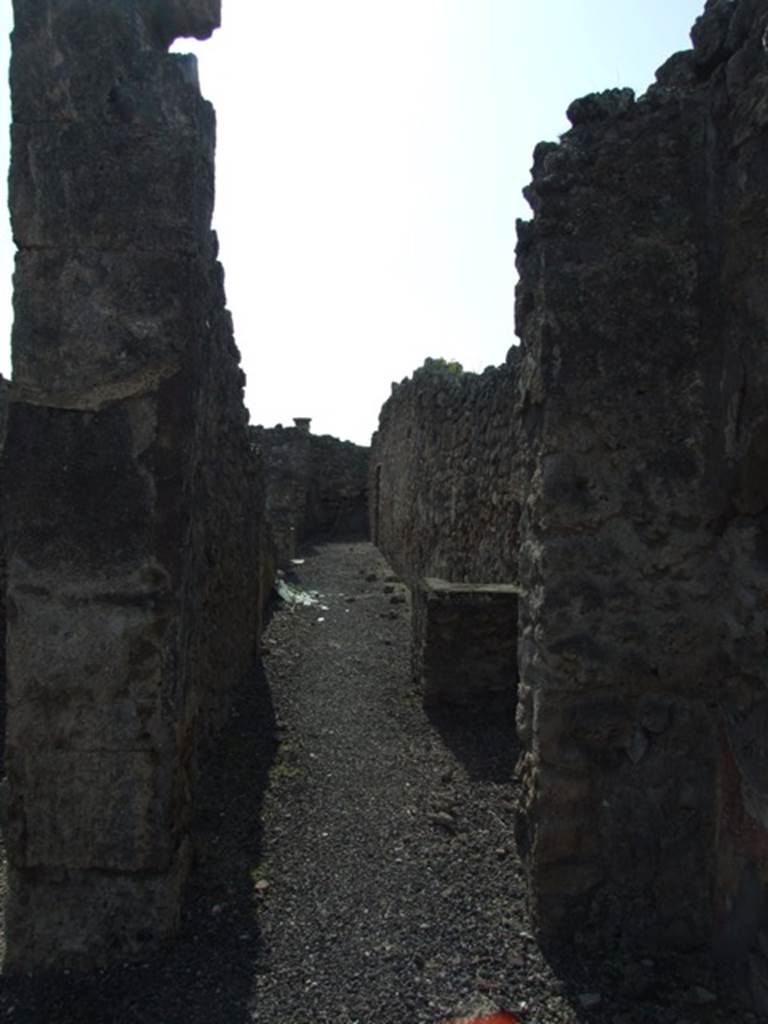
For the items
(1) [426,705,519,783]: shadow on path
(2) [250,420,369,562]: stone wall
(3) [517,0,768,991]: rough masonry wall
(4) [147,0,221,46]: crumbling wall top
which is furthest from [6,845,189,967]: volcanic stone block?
(2) [250,420,369,562]: stone wall

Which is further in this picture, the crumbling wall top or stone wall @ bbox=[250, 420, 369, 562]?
stone wall @ bbox=[250, 420, 369, 562]

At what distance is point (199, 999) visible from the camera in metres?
2.45

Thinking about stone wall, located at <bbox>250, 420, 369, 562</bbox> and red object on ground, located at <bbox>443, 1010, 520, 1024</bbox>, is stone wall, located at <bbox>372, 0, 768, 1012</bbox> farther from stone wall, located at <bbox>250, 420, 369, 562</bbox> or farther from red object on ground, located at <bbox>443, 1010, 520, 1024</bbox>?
stone wall, located at <bbox>250, 420, 369, 562</bbox>

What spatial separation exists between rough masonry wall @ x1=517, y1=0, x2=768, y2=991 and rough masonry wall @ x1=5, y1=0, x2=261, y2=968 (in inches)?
53.2

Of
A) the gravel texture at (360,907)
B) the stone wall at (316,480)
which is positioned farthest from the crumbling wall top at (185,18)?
the stone wall at (316,480)

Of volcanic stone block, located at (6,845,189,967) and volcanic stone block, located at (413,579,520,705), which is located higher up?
volcanic stone block, located at (413,579,520,705)

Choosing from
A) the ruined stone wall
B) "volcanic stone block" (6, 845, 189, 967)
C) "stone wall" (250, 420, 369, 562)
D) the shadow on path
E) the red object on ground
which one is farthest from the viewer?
"stone wall" (250, 420, 369, 562)

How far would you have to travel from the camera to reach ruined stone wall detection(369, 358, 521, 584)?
6.46m

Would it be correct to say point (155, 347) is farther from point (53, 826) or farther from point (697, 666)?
point (697, 666)

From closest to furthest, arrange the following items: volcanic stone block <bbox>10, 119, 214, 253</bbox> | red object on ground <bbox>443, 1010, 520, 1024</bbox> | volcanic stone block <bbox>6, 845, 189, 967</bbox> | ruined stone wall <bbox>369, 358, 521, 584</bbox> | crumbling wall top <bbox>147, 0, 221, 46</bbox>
→ red object on ground <bbox>443, 1010, 520, 1024</bbox>, volcanic stone block <bbox>6, 845, 189, 967</bbox>, volcanic stone block <bbox>10, 119, 214, 253</bbox>, crumbling wall top <bbox>147, 0, 221, 46</bbox>, ruined stone wall <bbox>369, 358, 521, 584</bbox>

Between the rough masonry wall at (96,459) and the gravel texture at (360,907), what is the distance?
28 centimetres

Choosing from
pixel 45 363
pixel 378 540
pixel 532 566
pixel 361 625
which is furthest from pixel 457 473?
pixel 378 540

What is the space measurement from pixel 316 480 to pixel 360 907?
59.8ft

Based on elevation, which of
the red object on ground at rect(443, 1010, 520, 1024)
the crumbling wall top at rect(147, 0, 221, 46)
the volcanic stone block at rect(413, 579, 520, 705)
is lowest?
the red object on ground at rect(443, 1010, 520, 1024)
